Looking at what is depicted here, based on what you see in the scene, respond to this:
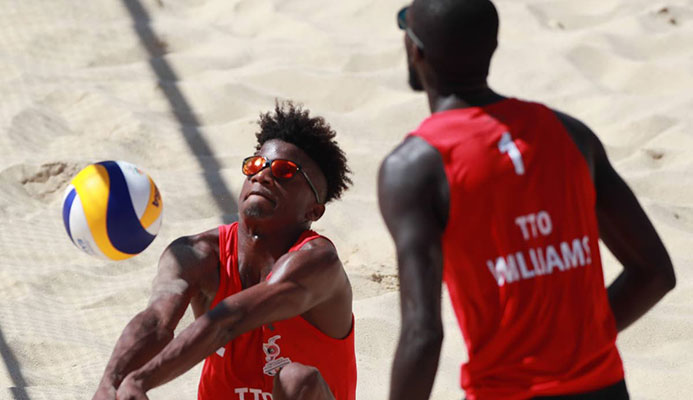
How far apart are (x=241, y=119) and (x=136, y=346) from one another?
2.90 m

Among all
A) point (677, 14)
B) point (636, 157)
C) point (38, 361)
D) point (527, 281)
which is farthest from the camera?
point (677, 14)

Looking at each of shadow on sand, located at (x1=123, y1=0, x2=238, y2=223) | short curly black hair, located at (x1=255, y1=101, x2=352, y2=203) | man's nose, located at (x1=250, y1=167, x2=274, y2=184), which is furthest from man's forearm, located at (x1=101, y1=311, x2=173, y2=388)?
shadow on sand, located at (x1=123, y1=0, x2=238, y2=223)

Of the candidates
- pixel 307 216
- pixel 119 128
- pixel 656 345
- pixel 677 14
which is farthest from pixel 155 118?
pixel 677 14

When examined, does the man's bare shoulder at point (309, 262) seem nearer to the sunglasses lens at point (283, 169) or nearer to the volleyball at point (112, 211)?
the sunglasses lens at point (283, 169)

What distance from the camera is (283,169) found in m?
3.25

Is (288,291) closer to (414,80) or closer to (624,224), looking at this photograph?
(414,80)

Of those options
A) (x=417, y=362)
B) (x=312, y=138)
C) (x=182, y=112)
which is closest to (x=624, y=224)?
(x=417, y=362)

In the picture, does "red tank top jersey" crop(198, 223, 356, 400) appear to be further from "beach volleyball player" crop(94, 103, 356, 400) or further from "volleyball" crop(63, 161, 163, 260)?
"volleyball" crop(63, 161, 163, 260)

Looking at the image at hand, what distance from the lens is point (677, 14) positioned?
702 cm

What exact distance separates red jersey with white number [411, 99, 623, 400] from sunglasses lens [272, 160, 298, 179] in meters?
1.28

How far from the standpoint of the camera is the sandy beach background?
411 cm

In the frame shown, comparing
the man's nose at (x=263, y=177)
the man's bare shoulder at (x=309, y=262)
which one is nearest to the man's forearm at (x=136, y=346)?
the man's bare shoulder at (x=309, y=262)

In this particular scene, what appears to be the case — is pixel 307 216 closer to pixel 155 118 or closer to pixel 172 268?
pixel 172 268

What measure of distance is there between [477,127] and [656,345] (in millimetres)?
2381
